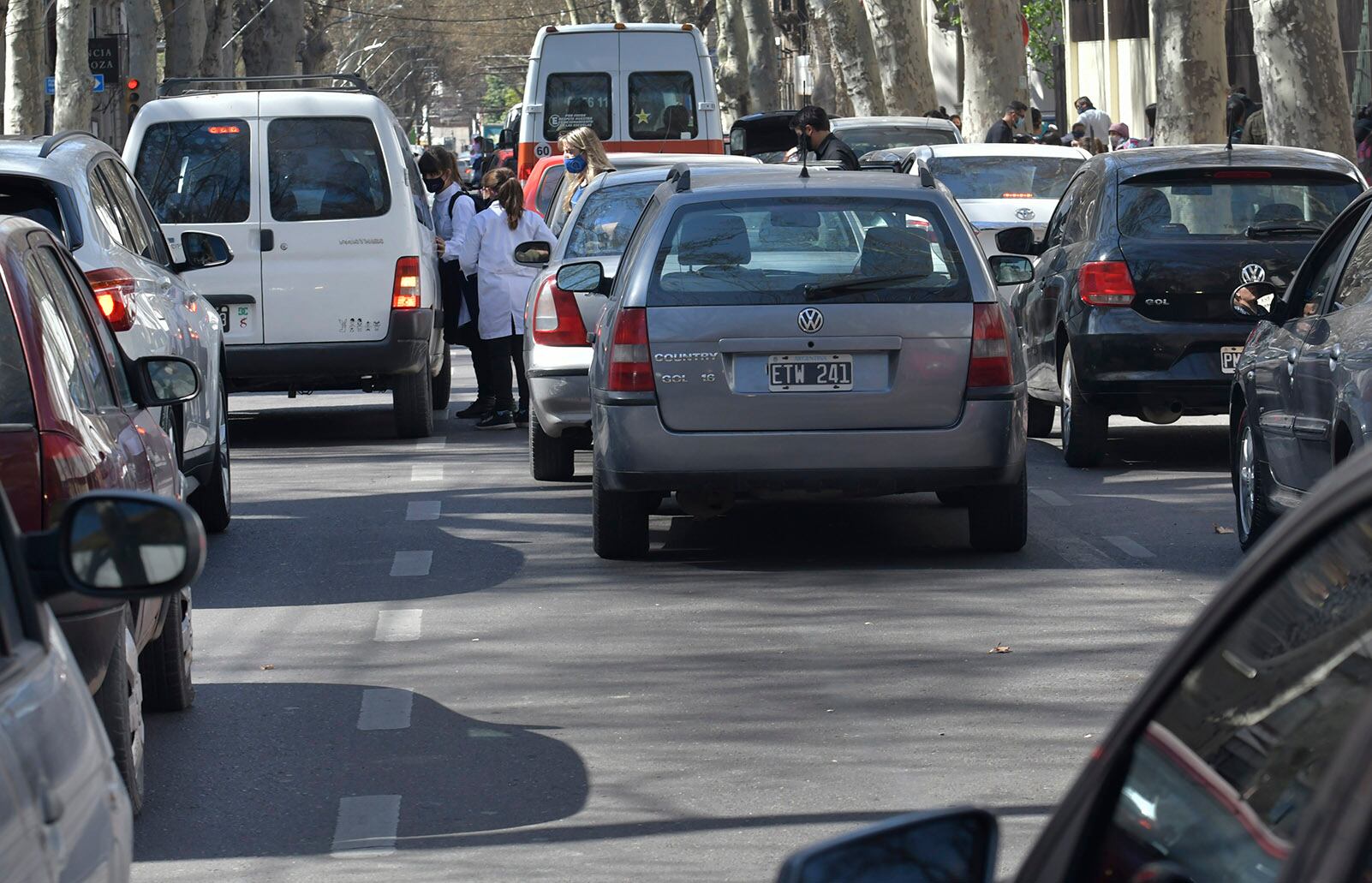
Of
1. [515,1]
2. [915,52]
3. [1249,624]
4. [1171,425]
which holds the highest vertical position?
[515,1]

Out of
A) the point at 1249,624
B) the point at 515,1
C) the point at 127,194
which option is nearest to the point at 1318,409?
the point at 127,194

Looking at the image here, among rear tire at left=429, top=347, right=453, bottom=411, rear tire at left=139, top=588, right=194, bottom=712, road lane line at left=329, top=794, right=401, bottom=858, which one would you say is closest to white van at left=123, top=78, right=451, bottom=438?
rear tire at left=429, top=347, right=453, bottom=411

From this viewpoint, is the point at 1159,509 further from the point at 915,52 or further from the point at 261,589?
the point at 915,52

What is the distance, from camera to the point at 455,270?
16.4 meters

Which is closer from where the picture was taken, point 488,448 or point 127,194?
point 127,194

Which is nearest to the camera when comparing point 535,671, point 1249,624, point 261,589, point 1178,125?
point 1249,624

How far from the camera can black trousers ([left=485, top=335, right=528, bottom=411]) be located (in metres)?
15.3

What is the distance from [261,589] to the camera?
9.25 meters

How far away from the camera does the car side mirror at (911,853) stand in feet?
7.16

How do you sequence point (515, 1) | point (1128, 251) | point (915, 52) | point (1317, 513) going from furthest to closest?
point (515, 1), point (915, 52), point (1128, 251), point (1317, 513)

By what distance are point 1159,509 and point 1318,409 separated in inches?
108

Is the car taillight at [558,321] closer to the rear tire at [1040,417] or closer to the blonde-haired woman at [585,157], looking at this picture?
the blonde-haired woman at [585,157]

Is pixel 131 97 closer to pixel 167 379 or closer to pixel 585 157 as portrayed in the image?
pixel 585 157

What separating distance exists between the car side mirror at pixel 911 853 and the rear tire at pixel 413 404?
1245 cm
